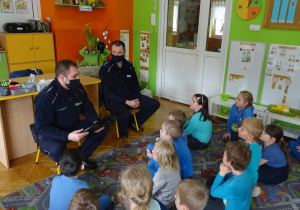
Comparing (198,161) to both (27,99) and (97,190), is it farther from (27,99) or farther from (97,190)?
(27,99)

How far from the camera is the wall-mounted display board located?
3.65 m

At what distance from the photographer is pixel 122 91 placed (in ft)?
12.7

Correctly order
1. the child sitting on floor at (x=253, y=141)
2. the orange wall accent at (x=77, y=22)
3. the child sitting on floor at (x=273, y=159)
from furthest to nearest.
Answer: the orange wall accent at (x=77, y=22) → the child sitting on floor at (x=273, y=159) → the child sitting on floor at (x=253, y=141)

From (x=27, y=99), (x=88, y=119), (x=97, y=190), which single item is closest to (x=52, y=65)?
(x=27, y=99)

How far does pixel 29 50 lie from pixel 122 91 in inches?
90.8

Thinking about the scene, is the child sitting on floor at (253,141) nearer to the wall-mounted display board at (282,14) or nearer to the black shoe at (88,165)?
the black shoe at (88,165)

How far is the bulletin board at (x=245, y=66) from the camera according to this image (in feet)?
13.6

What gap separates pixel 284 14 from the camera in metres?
3.75

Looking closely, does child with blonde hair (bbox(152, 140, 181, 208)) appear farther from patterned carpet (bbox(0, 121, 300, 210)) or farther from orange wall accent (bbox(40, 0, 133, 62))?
orange wall accent (bbox(40, 0, 133, 62))

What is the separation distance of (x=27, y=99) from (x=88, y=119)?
0.78 meters

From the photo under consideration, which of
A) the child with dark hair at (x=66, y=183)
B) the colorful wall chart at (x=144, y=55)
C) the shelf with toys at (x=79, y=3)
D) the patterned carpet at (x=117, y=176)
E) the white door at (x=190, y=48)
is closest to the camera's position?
the child with dark hair at (x=66, y=183)

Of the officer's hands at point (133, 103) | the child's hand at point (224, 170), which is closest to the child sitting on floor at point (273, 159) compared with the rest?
the child's hand at point (224, 170)

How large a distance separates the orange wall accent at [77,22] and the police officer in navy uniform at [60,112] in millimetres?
2873

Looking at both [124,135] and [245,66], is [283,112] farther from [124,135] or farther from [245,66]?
[124,135]
